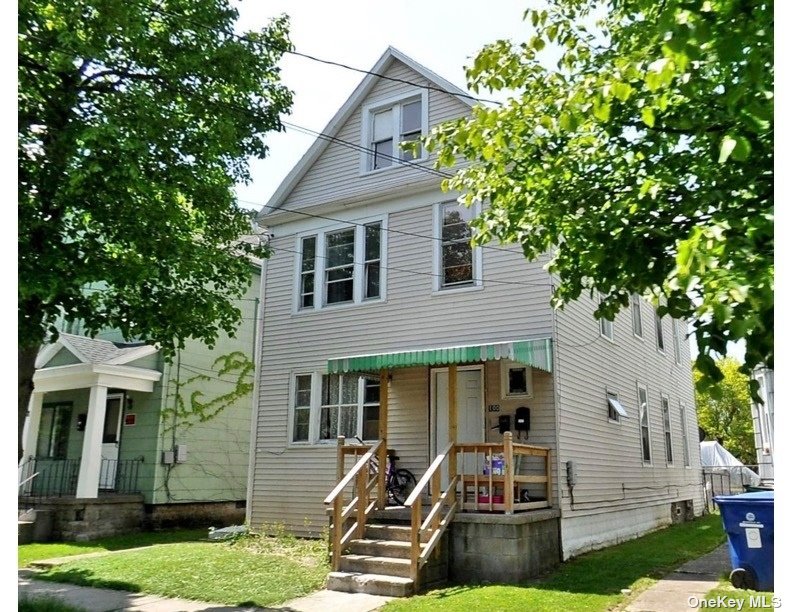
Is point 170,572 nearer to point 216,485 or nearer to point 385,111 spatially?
point 216,485

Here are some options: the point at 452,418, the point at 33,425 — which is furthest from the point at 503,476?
the point at 33,425

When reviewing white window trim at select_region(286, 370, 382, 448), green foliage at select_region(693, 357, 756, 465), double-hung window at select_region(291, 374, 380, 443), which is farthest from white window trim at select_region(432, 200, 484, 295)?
green foliage at select_region(693, 357, 756, 465)

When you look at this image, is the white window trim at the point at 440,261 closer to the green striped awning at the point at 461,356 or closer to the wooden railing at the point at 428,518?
the green striped awning at the point at 461,356

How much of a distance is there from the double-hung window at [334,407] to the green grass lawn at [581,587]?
14.1 feet

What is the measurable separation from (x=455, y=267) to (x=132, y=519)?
30.7ft

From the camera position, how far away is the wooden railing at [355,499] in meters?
9.16

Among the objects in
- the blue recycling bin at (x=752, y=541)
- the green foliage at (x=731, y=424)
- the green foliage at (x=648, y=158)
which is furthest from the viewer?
the green foliage at (x=731, y=424)

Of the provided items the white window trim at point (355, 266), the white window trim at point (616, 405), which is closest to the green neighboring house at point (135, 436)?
the white window trim at point (355, 266)

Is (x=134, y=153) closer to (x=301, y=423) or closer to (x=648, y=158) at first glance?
(x=648, y=158)

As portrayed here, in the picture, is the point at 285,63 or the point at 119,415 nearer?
the point at 285,63

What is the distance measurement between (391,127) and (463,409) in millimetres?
5965

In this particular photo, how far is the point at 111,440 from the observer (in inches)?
639

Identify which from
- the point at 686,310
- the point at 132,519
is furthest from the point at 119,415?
the point at 686,310

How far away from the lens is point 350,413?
12.6m
